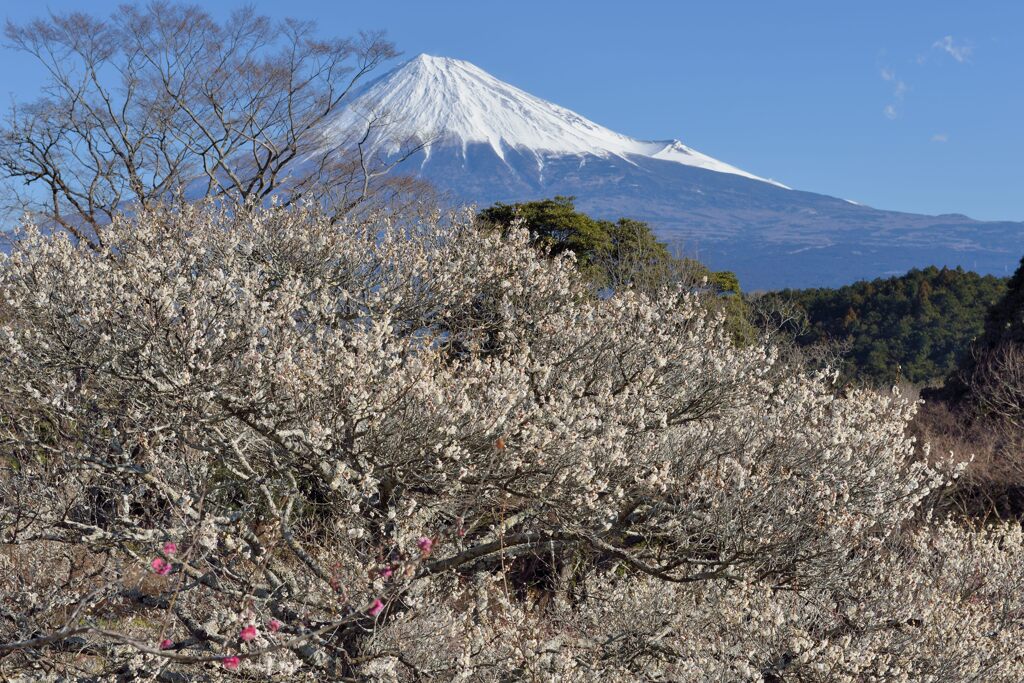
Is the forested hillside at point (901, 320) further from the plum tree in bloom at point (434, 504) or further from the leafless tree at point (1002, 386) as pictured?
the plum tree in bloom at point (434, 504)

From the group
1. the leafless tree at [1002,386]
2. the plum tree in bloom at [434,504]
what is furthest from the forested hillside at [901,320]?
the plum tree in bloom at [434,504]

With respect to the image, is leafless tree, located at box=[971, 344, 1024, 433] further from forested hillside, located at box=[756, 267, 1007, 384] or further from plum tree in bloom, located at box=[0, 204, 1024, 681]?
forested hillside, located at box=[756, 267, 1007, 384]

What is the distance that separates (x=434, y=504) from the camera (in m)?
6.30

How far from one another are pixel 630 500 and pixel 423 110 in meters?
170

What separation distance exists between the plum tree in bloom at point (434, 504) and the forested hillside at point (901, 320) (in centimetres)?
2854

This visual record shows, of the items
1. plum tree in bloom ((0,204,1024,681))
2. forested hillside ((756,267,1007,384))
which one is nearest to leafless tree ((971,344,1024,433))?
plum tree in bloom ((0,204,1024,681))

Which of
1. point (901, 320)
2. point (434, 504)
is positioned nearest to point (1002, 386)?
point (434, 504)

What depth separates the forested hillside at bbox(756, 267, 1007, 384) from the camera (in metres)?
37.2

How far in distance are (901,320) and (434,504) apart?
3853 cm

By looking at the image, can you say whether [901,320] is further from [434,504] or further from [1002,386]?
[434,504]

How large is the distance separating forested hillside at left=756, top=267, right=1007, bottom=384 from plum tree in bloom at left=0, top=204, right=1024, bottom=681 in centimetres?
2854

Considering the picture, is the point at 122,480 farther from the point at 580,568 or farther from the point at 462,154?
the point at 462,154

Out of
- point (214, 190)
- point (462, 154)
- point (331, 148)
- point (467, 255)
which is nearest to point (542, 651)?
point (467, 255)

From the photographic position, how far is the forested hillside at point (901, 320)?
3716 centimetres
